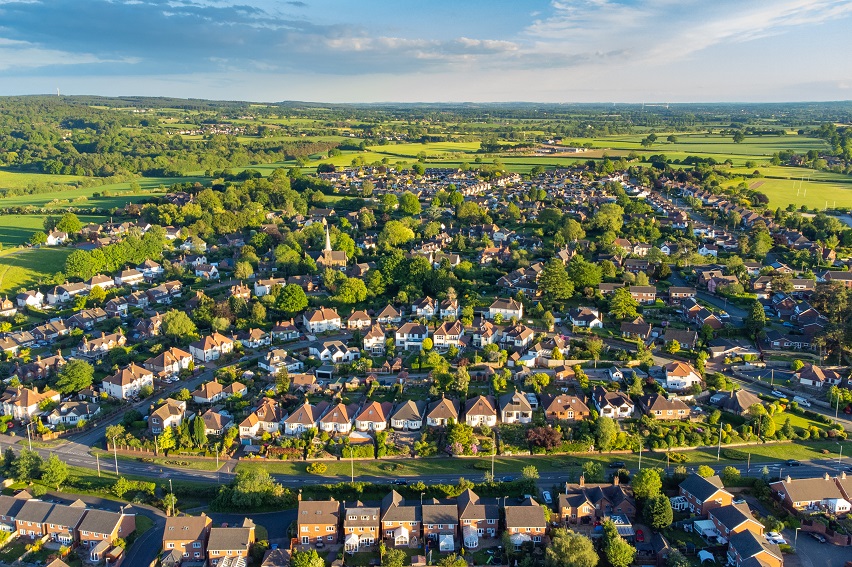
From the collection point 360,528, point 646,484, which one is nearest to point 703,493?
point 646,484

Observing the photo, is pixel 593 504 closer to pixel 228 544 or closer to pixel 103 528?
pixel 228 544

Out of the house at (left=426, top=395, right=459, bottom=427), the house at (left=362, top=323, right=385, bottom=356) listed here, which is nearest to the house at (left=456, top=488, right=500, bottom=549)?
the house at (left=426, top=395, right=459, bottom=427)

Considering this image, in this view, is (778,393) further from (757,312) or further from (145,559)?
(145,559)

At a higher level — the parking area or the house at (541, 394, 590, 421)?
the house at (541, 394, 590, 421)

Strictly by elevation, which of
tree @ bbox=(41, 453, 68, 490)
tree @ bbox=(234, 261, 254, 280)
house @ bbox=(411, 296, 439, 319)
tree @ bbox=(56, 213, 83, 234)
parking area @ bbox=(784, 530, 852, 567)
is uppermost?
tree @ bbox=(56, 213, 83, 234)

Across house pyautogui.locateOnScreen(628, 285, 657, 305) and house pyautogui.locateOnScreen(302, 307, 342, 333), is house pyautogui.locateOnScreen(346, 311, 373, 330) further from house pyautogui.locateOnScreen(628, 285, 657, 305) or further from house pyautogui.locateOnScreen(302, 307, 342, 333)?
house pyautogui.locateOnScreen(628, 285, 657, 305)

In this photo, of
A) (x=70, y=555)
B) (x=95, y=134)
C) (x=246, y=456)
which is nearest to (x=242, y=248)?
(x=246, y=456)
